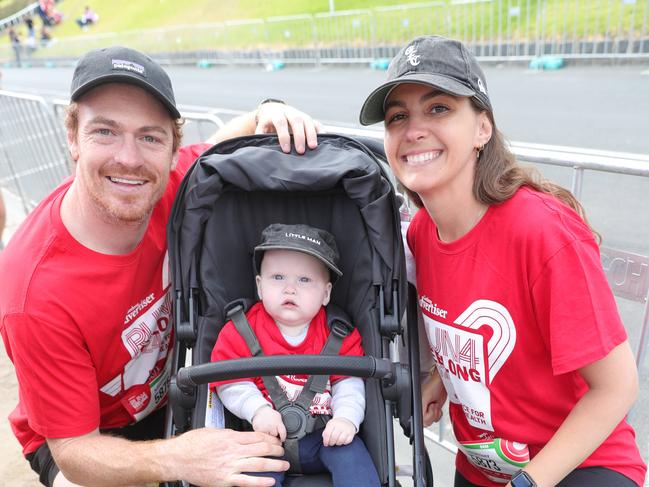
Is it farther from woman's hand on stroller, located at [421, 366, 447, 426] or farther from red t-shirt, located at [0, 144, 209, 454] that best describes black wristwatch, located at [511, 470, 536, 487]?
red t-shirt, located at [0, 144, 209, 454]

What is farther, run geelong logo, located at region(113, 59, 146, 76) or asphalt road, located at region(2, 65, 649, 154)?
asphalt road, located at region(2, 65, 649, 154)

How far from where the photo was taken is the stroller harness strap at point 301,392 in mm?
2100

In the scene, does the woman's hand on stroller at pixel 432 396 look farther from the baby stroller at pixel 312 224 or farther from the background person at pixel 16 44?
the background person at pixel 16 44

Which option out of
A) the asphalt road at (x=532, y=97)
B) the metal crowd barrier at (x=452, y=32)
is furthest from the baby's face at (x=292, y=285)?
the metal crowd barrier at (x=452, y=32)

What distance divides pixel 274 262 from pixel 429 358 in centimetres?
81

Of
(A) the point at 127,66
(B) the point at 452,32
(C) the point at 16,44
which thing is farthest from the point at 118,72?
(C) the point at 16,44

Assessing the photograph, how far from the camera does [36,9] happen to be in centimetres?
3662

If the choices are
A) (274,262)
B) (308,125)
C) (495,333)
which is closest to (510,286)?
(495,333)

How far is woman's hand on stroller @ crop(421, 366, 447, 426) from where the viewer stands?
2539 mm

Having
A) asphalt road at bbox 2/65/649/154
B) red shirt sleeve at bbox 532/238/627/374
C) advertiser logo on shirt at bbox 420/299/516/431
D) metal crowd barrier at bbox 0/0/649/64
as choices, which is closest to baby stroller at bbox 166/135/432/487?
advertiser logo on shirt at bbox 420/299/516/431

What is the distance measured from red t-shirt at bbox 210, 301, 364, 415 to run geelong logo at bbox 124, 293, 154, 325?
1.11 ft

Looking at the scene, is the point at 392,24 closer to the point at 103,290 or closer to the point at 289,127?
the point at 289,127

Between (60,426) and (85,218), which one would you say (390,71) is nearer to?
(85,218)

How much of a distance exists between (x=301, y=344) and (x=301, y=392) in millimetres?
227
